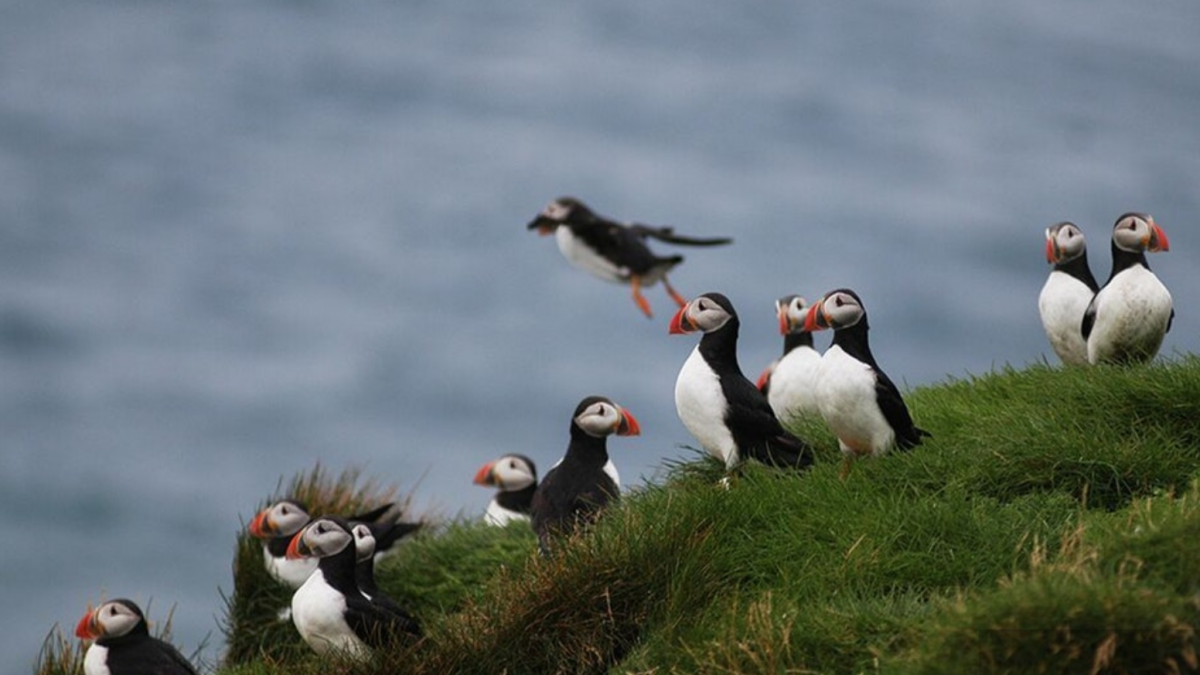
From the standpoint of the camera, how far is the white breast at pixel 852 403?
7.23 metres

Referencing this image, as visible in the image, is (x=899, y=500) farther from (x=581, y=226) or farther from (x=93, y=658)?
(x=581, y=226)

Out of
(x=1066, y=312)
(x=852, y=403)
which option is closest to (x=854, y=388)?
(x=852, y=403)

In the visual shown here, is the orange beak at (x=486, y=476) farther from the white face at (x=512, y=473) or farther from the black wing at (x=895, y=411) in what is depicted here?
the black wing at (x=895, y=411)

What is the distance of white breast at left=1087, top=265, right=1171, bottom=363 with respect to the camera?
8477mm

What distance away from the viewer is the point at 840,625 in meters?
6.32

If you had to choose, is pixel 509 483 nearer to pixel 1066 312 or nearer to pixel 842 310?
pixel 1066 312

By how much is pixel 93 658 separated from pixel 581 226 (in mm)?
5919

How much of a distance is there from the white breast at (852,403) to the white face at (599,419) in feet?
3.46

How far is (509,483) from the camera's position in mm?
11273

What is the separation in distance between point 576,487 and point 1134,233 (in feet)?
9.99

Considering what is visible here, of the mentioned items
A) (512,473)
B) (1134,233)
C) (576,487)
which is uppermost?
(1134,233)

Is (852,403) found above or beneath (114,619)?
above

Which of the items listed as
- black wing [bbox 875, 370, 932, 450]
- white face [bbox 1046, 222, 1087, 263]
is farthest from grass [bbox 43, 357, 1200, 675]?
white face [bbox 1046, 222, 1087, 263]

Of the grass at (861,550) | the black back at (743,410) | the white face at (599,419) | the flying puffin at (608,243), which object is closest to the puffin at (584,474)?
the white face at (599,419)
